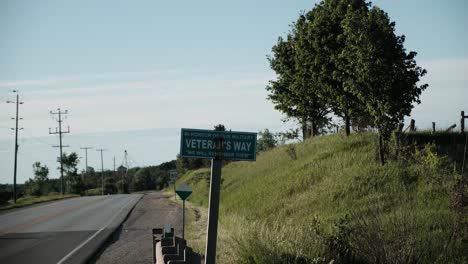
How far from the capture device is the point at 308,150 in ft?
102

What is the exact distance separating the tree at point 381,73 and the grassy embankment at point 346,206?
1.57 metres

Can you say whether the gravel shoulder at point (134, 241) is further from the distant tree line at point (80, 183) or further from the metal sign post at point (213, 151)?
the distant tree line at point (80, 183)

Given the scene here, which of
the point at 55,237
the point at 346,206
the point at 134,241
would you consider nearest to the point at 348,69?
the point at 346,206

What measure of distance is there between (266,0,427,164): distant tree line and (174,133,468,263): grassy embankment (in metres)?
1.90

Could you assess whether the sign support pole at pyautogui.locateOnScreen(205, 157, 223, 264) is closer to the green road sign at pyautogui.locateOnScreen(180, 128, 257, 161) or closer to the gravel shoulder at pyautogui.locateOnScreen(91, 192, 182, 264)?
the green road sign at pyautogui.locateOnScreen(180, 128, 257, 161)

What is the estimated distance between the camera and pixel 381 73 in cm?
2191

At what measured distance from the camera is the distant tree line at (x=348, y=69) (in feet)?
72.0

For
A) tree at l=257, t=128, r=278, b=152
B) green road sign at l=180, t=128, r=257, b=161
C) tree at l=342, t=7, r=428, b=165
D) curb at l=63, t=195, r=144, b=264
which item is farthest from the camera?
tree at l=257, t=128, r=278, b=152

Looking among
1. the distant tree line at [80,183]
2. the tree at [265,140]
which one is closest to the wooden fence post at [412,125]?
the tree at [265,140]

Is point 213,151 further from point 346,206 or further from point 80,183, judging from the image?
point 80,183

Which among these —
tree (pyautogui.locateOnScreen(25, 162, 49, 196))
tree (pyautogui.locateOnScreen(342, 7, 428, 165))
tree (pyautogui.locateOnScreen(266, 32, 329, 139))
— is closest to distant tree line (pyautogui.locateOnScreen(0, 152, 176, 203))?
tree (pyautogui.locateOnScreen(25, 162, 49, 196))

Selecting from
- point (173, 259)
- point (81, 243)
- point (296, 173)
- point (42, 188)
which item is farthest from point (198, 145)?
point (42, 188)

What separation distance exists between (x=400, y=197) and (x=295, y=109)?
20037 mm

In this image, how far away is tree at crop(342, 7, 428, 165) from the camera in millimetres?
21781
